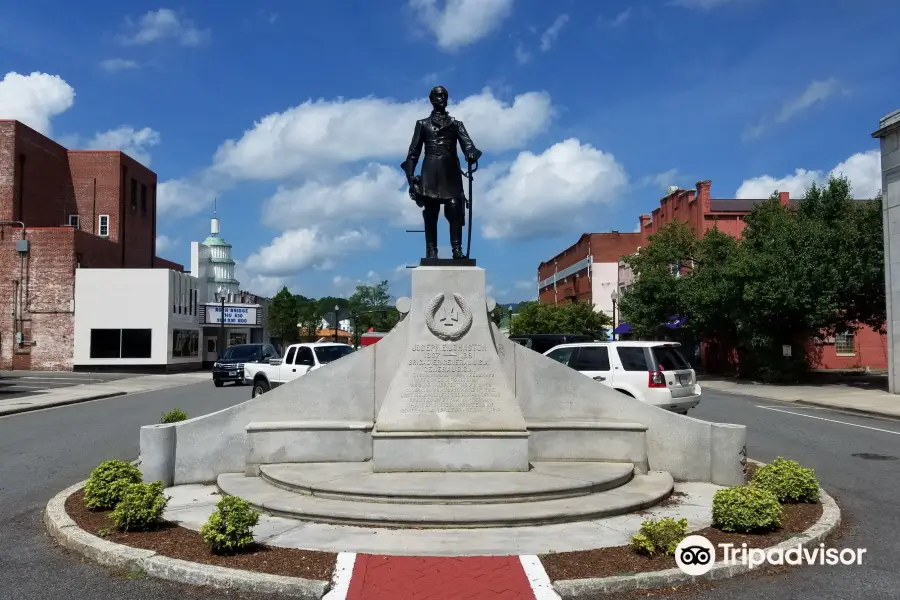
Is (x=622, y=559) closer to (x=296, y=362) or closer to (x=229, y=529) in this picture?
(x=229, y=529)

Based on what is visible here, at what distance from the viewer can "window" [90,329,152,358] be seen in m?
43.8

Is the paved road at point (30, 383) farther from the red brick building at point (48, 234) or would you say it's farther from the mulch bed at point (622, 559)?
the mulch bed at point (622, 559)

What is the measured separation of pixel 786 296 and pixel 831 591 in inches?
988

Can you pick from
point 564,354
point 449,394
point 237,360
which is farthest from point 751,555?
point 237,360

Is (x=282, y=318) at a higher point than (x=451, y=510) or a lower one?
higher

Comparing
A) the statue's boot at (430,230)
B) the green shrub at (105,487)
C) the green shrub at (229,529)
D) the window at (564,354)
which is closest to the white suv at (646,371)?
the window at (564,354)

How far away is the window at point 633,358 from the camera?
14280mm

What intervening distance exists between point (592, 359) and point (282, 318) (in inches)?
2602

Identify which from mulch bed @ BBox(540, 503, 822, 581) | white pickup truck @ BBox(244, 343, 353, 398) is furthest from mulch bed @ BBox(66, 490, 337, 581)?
white pickup truck @ BBox(244, 343, 353, 398)

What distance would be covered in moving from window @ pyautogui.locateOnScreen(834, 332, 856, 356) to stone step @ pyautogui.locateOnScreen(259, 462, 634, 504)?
39663mm

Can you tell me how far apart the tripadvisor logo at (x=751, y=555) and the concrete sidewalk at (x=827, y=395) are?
48.7 feet

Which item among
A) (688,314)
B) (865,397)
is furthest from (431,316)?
(688,314)

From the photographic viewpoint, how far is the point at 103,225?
168 ft

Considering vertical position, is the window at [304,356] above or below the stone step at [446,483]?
above
